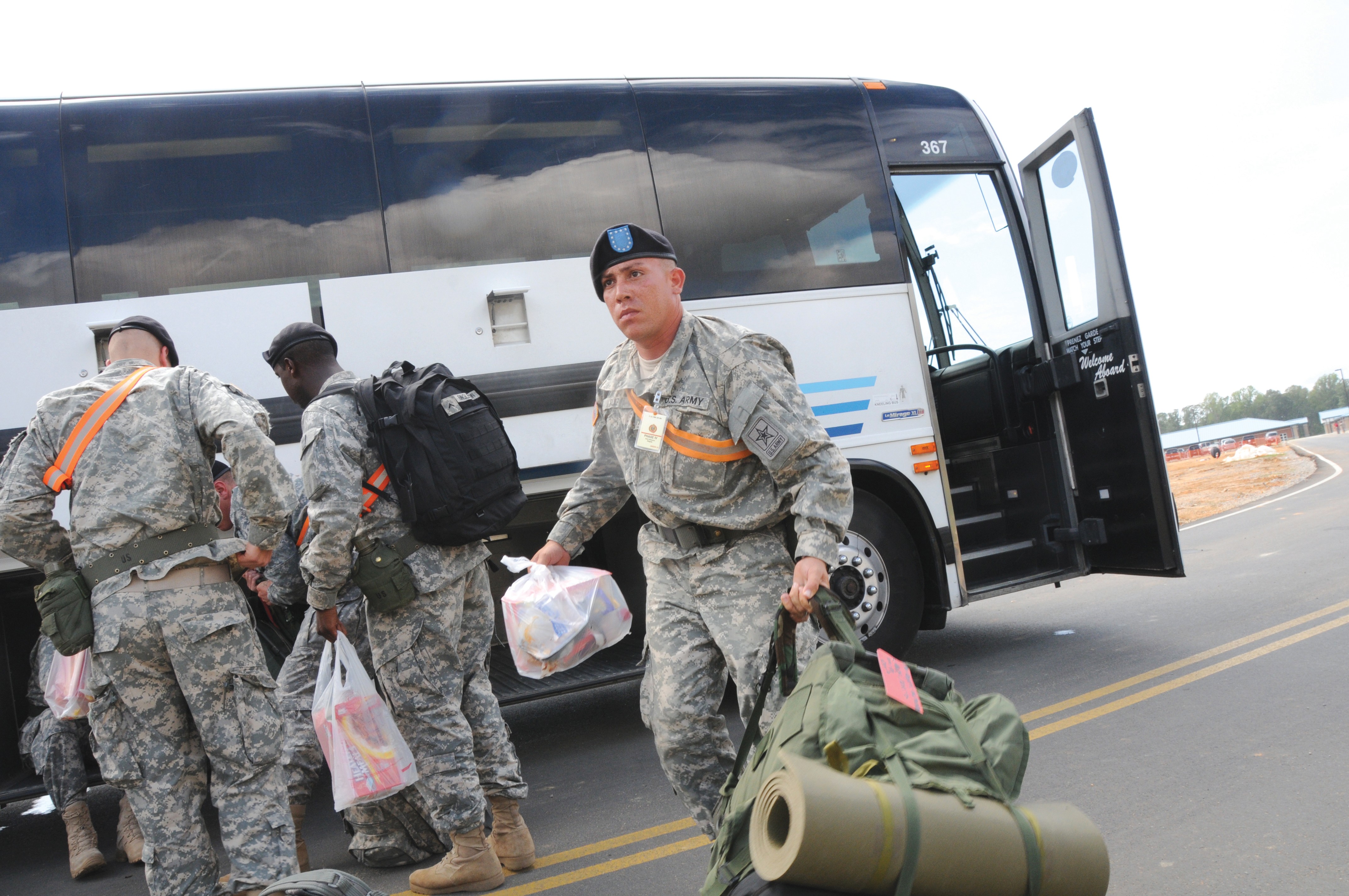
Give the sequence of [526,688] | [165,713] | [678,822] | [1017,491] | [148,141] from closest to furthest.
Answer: [165,713] → [678,822] → [148,141] → [526,688] → [1017,491]

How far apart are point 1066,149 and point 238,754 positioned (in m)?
5.19

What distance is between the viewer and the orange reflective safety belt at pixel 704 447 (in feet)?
8.50

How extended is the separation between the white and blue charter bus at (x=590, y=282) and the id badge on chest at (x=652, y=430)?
2043 millimetres

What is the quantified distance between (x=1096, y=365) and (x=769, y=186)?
7.09 feet

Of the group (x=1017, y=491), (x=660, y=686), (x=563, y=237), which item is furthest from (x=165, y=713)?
(x=1017, y=491)

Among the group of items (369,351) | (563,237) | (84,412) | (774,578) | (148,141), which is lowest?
(774,578)

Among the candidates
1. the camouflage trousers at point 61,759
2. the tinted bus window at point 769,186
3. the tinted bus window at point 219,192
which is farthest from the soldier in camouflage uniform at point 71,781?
the tinted bus window at point 769,186

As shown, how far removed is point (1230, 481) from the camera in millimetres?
20000

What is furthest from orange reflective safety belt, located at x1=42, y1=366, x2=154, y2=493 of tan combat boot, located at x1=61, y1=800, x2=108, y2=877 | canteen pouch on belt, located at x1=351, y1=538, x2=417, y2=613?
tan combat boot, located at x1=61, y1=800, x2=108, y2=877

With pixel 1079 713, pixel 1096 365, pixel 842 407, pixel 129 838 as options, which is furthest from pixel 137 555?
pixel 1096 365

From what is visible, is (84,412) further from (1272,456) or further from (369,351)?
(1272,456)

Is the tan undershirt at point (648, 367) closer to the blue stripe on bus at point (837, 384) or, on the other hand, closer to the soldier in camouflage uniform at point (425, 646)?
the soldier in camouflage uniform at point (425, 646)

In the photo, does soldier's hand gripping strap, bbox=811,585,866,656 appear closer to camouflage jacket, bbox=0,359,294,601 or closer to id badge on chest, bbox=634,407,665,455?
id badge on chest, bbox=634,407,665,455

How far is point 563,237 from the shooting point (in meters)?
4.82
